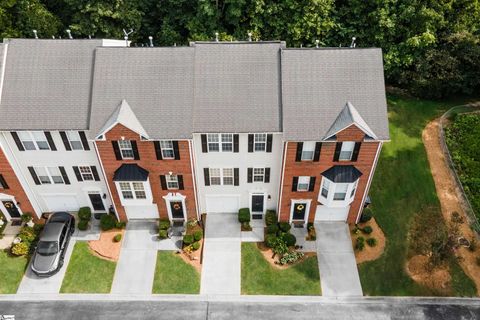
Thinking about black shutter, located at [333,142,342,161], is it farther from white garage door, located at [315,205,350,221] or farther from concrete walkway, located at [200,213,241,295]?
concrete walkway, located at [200,213,241,295]

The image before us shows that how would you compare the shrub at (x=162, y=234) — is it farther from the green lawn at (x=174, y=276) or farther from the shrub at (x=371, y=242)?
the shrub at (x=371, y=242)

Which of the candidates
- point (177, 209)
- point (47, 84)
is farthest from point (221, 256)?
point (47, 84)

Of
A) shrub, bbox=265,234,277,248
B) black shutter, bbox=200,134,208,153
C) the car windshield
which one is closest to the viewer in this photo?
black shutter, bbox=200,134,208,153

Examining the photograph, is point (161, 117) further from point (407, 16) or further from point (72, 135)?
point (407, 16)

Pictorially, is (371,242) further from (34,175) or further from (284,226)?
(34,175)

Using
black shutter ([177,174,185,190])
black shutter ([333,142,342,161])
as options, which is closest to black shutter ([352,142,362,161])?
black shutter ([333,142,342,161])

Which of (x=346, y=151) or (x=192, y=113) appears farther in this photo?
(x=346, y=151)
